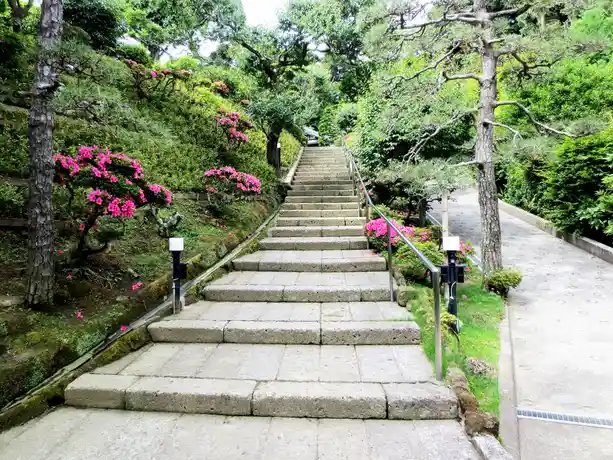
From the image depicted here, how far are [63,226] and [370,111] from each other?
24.4ft

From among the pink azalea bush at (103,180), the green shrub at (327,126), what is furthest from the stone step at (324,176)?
the green shrub at (327,126)

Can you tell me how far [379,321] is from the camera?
3.33 meters

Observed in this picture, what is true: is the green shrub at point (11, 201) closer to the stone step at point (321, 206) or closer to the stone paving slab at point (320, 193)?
the stone step at point (321, 206)

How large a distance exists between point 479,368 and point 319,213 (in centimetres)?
467

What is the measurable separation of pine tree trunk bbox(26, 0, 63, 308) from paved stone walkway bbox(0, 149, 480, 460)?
918 mm

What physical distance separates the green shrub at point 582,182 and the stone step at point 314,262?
4.94 m

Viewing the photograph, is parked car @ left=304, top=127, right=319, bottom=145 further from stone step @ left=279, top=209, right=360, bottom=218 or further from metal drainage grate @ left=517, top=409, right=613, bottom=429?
metal drainage grate @ left=517, top=409, right=613, bottom=429

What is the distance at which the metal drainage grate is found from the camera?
2.69 m

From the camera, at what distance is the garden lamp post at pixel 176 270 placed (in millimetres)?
3410

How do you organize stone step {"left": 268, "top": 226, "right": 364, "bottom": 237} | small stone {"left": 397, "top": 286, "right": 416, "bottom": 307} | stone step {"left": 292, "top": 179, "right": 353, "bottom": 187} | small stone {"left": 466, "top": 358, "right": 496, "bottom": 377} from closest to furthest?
1. small stone {"left": 466, "top": 358, "right": 496, "bottom": 377}
2. small stone {"left": 397, "top": 286, "right": 416, "bottom": 307}
3. stone step {"left": 268, "top": 226, "right": 364, "bottom": 237}
4. stone step {"left": 292, "top": 179, "right": 353, "bottom": 187}

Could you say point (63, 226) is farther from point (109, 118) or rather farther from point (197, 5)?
point (197, 5)

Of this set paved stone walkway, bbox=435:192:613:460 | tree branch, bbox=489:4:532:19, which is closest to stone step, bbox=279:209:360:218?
paved stone walkway, bbox=435:192:613:460

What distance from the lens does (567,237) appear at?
8.45 m

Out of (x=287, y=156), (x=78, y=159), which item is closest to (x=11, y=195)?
(x=78, y=159)
